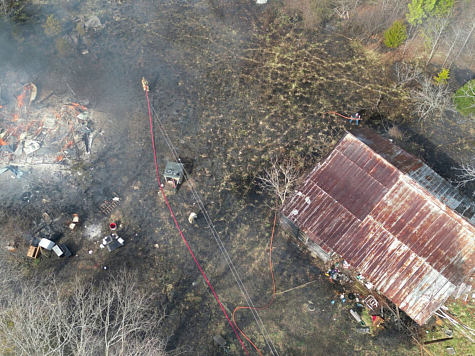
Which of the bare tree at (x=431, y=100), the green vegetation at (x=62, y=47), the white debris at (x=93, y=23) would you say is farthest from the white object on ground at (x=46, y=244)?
the bare tree at (x=431, y=100)

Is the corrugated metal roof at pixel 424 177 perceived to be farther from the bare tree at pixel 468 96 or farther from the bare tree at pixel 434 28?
the bare tree at pixel 434 28

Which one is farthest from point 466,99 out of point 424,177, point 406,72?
point 424,177

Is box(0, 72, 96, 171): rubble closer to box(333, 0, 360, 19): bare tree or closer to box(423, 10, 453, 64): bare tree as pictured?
box(333, 0, 360, 19): bare tree

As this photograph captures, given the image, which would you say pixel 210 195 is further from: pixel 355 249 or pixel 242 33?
pixel 242 33

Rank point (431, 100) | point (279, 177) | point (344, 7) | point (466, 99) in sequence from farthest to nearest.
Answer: point (344, 7) < point (431, 100) < point (466, 99) < point (279, 177)

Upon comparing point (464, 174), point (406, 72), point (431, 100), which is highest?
point (406, 72)

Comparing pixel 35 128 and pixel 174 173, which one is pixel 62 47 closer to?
pixel 35 128

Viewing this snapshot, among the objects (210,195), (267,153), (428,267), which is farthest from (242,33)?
(428,267)

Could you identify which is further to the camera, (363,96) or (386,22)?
(386,22)

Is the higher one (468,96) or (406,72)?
(468,96)
